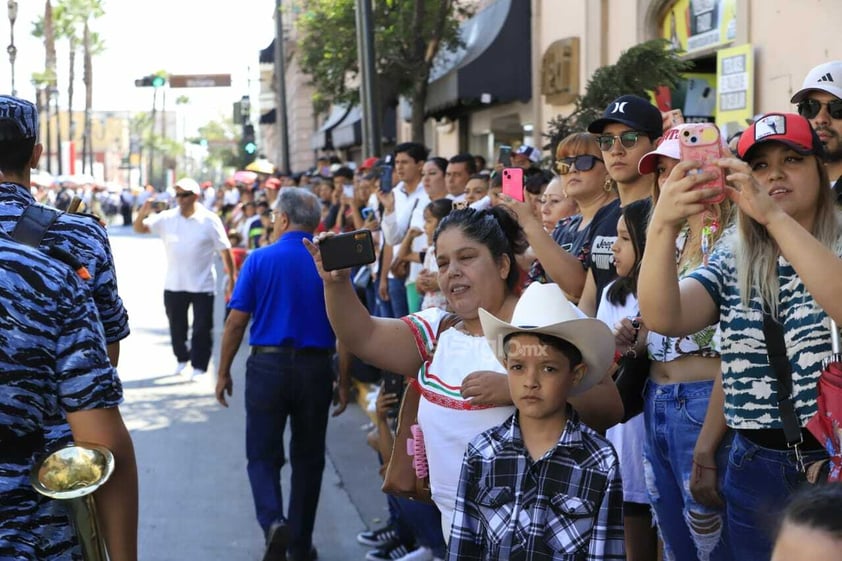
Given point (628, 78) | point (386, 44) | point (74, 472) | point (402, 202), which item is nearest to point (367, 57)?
point (402, 202)

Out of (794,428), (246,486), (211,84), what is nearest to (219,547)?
(246,486)

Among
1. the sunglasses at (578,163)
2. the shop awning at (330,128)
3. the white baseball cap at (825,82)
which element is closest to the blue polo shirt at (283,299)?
the sunglasses at (578,163)

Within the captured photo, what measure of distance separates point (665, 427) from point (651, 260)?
117 centimetres

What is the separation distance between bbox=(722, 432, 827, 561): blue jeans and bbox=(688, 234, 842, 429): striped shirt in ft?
0.31

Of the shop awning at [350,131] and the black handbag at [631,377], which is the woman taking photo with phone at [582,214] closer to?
the black handbag at [631,377]

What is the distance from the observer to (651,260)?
10.6ft

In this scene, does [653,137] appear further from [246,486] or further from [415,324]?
[246,486]

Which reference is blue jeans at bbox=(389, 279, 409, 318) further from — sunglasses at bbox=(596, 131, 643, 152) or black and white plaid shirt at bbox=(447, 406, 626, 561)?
black and white plaid shirt at bbox=(447, 406, 626, 561)

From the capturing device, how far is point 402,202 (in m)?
9.98

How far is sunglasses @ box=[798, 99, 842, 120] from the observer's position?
445 centimetres

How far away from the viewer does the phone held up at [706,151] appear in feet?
9.91

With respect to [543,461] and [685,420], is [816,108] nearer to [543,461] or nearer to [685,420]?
[685,420]

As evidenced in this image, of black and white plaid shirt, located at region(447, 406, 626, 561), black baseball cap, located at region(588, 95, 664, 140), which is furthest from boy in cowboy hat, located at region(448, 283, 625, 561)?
black baseball cap, located at region(588, 95, 664, 140)

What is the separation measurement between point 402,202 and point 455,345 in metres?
5.94
